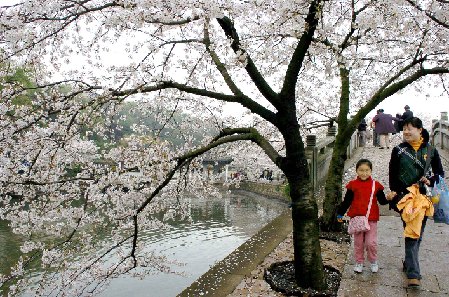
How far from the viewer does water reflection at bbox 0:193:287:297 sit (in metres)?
13.8

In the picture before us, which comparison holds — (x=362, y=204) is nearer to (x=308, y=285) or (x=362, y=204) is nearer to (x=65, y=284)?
(x=308, y=285)

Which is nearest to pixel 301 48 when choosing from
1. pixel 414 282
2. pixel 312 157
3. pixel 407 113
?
pixel 414 282

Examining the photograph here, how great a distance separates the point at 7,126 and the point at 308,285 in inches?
162

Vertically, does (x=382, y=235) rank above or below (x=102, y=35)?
below

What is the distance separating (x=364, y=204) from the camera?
15.7ft

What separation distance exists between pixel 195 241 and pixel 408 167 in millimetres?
17517

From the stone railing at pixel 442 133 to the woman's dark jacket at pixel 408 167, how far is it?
44.2 feet

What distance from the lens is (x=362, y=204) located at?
480 centimetres

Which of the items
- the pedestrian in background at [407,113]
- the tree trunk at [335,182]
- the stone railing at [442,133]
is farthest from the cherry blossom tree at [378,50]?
the stone railing at [442,133]

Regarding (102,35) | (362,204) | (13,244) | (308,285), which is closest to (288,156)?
(362,204)

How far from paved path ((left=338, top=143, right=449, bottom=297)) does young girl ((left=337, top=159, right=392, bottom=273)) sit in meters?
0.22

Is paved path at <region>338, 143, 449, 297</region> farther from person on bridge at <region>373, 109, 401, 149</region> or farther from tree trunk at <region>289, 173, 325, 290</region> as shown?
person on bridge at <region>373, 109, 401, 149</region>

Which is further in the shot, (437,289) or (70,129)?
(70,129)

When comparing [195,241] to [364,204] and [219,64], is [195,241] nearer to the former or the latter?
[219,64]
